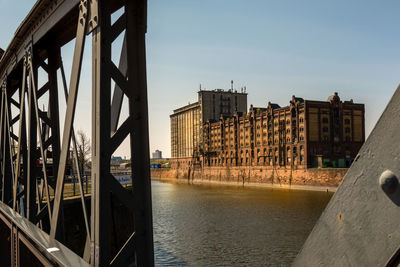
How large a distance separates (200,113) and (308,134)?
54.6 metres

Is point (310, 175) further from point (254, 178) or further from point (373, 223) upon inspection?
point (373, 223)

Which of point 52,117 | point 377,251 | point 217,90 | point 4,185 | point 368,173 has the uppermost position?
point 217,90

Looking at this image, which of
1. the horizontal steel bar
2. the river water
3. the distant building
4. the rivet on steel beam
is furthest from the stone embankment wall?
the rivet on steel beam

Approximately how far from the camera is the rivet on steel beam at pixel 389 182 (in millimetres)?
934

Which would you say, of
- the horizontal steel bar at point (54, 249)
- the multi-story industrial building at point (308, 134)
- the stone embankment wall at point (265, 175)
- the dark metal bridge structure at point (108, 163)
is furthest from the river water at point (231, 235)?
the multi-story industrial building at point (308, 134)

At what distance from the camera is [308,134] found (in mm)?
76000

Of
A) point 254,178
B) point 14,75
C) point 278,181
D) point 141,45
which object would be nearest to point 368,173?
point 141,45

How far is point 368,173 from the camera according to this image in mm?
1012

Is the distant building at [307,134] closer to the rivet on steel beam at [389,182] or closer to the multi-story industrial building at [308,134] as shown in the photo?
the multi-story industrial building at [308,134]

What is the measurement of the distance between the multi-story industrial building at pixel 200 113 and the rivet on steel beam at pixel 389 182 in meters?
117

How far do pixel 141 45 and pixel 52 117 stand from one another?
345 cm

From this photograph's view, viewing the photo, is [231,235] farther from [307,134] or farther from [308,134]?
[308,134]

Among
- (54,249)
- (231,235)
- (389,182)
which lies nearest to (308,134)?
(231,235)

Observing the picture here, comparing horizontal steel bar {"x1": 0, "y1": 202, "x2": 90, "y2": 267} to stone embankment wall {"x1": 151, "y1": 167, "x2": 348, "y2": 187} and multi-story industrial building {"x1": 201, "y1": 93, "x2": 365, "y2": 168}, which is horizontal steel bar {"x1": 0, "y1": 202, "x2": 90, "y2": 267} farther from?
multi-story industrial building {"x1": 201, "y1": 93, "x2": 365, "y2": 168}
